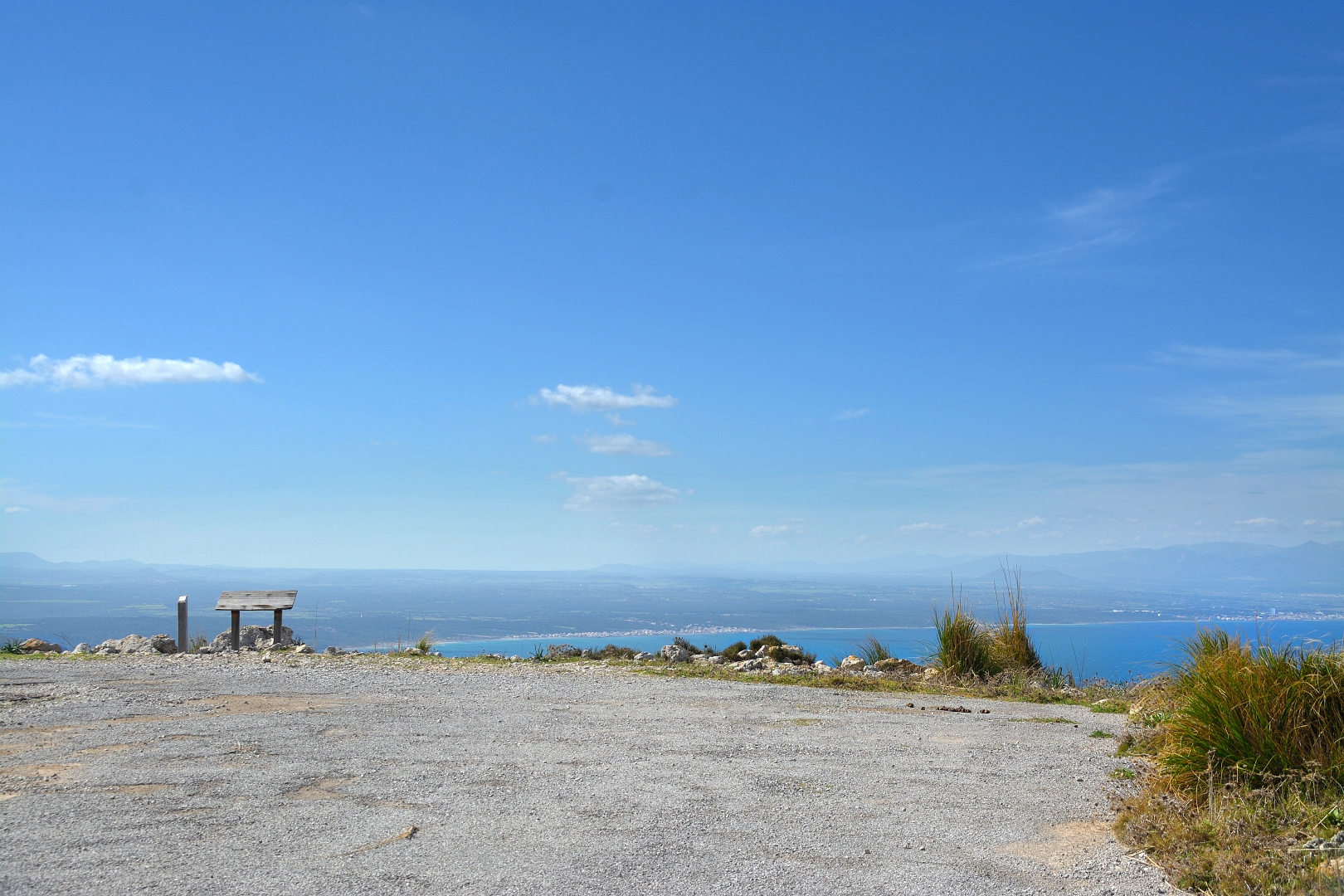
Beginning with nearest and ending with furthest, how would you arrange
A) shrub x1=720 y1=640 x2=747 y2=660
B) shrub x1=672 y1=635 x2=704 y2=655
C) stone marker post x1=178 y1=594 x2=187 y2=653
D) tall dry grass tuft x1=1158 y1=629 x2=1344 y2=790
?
tall dry grass tuft x1=1158 y1=629 x2=1344 y2=790 → shrub x1=720 y1=640 x2=747 y2=660 → shrub x1=672 y1=635 x2=704 y2=655 → stone marker post x1=178 y1=594 x2=187 y2=653

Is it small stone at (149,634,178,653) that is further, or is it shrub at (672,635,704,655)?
shrub at (672,635,704,655)

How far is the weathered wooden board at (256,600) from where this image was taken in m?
17.1

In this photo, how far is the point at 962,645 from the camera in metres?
13.5

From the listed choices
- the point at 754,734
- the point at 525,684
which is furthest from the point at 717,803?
the point at 525,684

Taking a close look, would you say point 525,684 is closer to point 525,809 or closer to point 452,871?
point 525,809

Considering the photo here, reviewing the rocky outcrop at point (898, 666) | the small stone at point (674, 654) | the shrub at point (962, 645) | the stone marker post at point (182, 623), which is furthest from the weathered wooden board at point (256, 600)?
the shrub at point (962, 645)

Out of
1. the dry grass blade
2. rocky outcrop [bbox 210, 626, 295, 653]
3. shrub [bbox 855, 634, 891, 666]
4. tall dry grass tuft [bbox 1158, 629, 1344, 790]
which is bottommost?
shrub [bbox 855, 634, 891, 666]

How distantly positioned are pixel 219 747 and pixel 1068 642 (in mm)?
13562

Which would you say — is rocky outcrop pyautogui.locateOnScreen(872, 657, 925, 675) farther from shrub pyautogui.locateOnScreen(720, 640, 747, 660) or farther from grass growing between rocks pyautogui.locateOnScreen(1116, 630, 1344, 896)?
grass growing between rocks pyautogui.locateOnScreen(1116, 630, 1344, 896)

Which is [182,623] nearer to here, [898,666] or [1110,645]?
[898,666]

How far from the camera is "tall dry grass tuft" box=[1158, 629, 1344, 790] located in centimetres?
559

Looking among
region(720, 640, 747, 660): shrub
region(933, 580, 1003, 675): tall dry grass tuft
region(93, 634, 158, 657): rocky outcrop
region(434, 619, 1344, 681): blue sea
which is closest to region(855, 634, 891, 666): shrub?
region(434, 619, 1344, 681): blue sea

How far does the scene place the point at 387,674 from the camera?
41.5 ft

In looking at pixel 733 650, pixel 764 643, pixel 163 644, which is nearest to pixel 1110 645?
pixel 764 643
